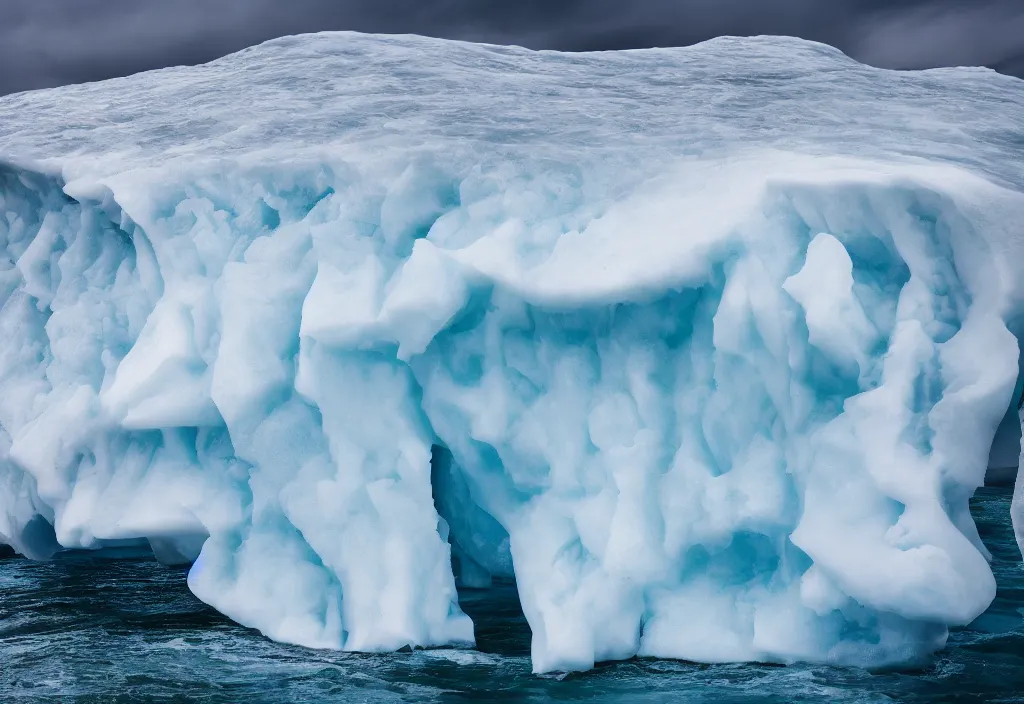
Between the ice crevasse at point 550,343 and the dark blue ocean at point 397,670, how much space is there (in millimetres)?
184

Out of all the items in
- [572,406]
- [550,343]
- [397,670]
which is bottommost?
[397,670]

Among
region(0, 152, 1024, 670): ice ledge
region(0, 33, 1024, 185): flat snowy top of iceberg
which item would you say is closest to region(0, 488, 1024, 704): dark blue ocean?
region(0, 152, 1024, 670): ice ledge

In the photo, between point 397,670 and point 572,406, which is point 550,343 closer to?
point 572,406

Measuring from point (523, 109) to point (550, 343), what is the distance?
6.29 ft

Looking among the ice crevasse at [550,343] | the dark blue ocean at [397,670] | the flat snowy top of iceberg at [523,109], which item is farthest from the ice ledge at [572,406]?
the flat snowy top of iceberg at [523,109]

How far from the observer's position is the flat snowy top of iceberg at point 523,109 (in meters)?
6.27

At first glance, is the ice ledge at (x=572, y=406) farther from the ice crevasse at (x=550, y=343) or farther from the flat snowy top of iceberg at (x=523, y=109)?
the flat snowy top of iceberg at (x=523, y=109)

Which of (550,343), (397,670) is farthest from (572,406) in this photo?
(397,670)

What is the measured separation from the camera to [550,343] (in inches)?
227

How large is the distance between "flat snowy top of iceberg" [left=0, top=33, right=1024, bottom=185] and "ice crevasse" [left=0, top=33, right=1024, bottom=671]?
4cm

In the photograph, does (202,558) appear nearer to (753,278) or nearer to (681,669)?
(681,669)

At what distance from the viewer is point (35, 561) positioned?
29.1 ft

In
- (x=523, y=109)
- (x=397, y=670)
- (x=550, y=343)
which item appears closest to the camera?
(x=397, y=670)

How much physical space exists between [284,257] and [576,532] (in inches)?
108
